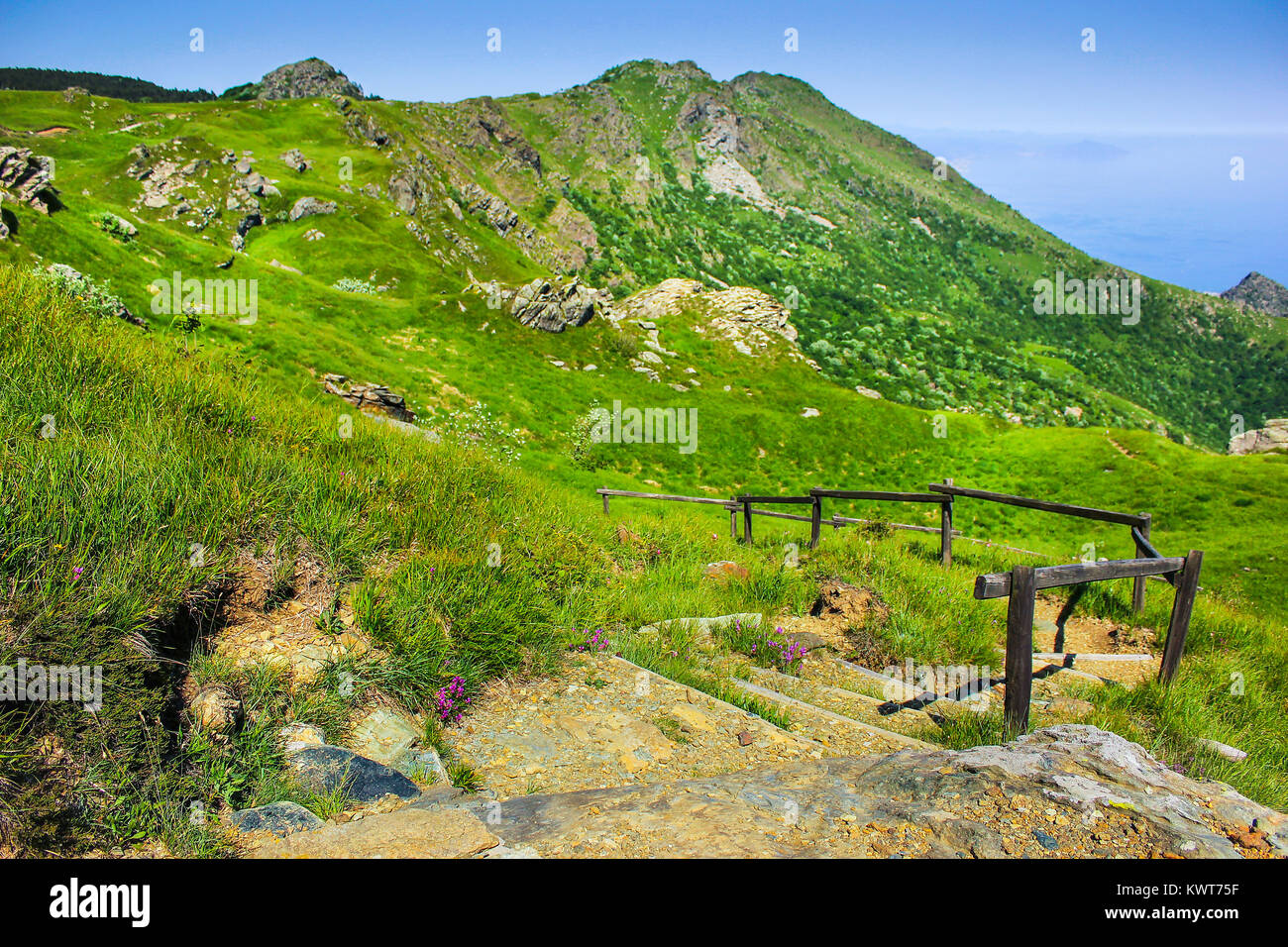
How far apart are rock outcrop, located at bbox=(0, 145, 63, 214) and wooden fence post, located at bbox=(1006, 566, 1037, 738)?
3525cm

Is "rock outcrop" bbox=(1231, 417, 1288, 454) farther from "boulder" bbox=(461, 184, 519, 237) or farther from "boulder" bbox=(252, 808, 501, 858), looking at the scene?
"boulder" bbox=(461, 184, 519, 237)

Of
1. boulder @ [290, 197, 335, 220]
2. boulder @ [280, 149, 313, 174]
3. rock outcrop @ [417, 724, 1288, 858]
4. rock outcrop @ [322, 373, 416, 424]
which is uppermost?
boulder @ [280, 149, 313, 174]

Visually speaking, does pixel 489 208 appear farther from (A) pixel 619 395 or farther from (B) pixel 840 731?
(B) pixel 840 731

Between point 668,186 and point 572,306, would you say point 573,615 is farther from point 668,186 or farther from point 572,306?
point 668,186

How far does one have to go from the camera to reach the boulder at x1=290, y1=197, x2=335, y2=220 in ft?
190

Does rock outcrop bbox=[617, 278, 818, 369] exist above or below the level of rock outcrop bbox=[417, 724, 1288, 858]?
above

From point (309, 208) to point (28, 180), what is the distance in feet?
113

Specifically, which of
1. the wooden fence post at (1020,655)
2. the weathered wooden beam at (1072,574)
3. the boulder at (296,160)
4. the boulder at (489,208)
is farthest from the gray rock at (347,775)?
the boulder at (489,208)

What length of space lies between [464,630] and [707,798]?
292cm

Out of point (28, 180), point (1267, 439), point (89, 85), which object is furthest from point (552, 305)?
point (89, 85)

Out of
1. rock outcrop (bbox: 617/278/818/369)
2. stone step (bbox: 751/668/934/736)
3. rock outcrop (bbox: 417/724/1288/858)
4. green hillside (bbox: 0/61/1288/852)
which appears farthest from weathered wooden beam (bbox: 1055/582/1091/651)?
rock outcrop (bbox: 617/278/818/369)

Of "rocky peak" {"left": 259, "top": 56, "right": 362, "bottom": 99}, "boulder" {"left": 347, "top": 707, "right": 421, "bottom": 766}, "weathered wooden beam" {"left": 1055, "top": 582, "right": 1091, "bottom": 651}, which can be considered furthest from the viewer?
"rocky peak" {"left": 259, "top": 56, "right": 362, "bottom": 99}

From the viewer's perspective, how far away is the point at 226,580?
518cm

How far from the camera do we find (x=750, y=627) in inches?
363
